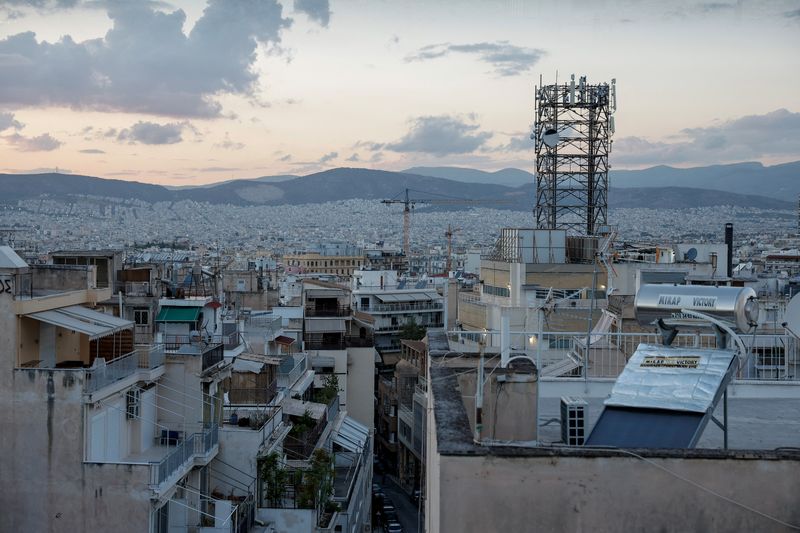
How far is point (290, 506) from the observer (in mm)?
16031

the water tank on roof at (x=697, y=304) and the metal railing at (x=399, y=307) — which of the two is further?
the metal railing at (x=399, y=307)

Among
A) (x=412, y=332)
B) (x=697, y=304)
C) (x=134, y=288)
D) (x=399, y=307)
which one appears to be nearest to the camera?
(x=697, y=304)

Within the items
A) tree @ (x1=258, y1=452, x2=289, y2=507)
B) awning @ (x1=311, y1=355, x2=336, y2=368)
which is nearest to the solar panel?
tree @ (x1=258, y1=452, x2=289, y2=507)

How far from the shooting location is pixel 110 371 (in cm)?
1242

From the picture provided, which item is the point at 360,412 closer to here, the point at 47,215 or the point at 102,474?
the point at 102,474

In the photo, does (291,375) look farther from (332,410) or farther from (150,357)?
(150,357)

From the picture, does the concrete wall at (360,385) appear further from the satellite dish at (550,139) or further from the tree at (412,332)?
the tree at (412,332)

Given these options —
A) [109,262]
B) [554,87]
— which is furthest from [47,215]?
[109,262]

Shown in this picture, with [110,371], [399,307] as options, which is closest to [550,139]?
[399,307]

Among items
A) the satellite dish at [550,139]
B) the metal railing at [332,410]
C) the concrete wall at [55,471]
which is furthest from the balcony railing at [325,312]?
the concrete wall at [55,471]

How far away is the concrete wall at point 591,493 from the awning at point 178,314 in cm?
1410

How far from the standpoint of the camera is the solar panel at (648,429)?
452cm

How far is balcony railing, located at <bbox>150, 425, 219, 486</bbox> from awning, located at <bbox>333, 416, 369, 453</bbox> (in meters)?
7.78

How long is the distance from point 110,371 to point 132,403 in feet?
3.72
